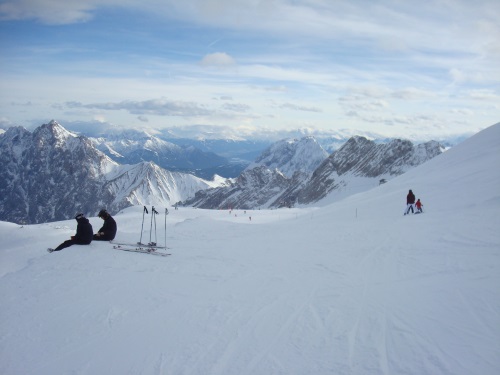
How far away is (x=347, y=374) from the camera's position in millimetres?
7051

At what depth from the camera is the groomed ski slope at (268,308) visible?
25.2 ft

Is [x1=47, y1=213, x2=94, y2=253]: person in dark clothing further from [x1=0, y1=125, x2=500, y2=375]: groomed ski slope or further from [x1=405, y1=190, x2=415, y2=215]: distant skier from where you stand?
[x1=405, y1=190, x2=415, y2=215]: distant skier

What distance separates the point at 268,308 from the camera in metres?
10.3

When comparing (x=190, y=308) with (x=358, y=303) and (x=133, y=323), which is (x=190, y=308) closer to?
(x=133, y=323)

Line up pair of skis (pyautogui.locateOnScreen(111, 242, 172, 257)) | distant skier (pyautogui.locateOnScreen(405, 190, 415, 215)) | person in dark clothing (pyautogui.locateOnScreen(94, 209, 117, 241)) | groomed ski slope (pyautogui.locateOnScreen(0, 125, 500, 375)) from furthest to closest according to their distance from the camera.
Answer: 1. distant skier (pyautogui.locateOnScreen(405, 190, 415, 215))
2. person in dark clothing (pyautogui.locateOnScreen(94, 209, 117, 241))
3. pair of skis (pyautogui.locateOnScreen(111, 242, 172, 257))
4. groomed ski slope (pyautogui.locateOnScreen(0, 125, 500, 375))

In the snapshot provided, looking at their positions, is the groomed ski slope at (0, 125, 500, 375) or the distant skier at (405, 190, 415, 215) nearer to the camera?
the groomed ski slope at (0, 125, 500, 375)

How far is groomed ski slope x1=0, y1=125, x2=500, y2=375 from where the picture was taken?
769 cm

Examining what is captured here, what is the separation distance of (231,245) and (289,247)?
3461 mm

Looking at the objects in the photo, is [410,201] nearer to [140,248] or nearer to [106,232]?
[140,248]

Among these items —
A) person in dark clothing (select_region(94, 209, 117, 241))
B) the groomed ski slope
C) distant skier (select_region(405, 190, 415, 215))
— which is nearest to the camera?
the groomed ski slope

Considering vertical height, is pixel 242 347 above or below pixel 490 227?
below

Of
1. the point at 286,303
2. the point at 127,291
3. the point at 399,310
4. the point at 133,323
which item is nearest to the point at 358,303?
the point at 399,310

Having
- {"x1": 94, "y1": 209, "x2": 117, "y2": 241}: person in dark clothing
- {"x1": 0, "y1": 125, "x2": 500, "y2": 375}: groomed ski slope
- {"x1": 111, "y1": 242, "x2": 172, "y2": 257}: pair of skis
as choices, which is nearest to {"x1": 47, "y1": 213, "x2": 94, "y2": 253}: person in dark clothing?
{"x1": 0, "y1": 125, "x2": 500, "y2": 375}: groomed ski slope

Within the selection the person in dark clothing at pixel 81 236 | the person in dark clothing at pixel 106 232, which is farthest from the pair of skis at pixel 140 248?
the person in dark clothing at pixel 81 236
